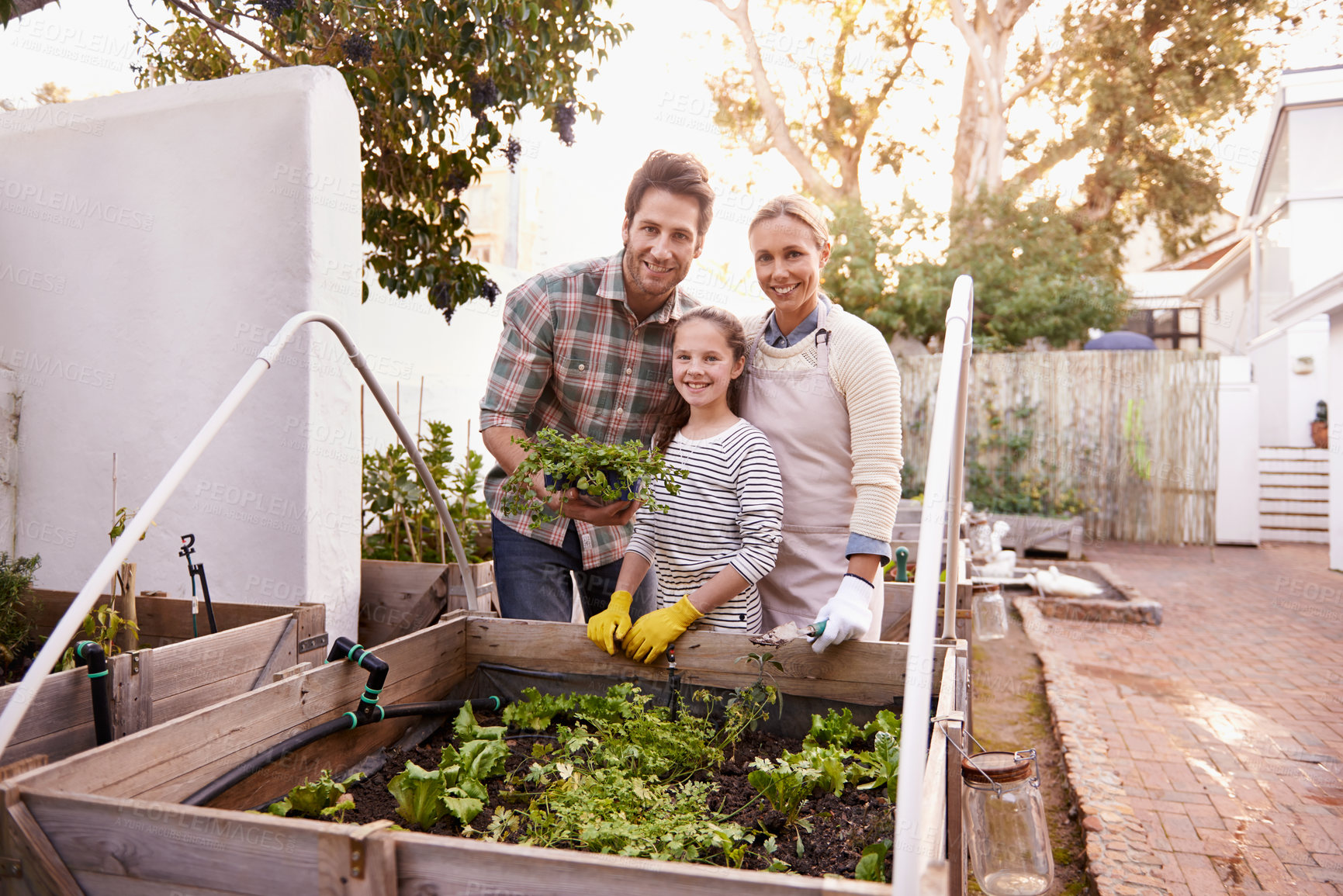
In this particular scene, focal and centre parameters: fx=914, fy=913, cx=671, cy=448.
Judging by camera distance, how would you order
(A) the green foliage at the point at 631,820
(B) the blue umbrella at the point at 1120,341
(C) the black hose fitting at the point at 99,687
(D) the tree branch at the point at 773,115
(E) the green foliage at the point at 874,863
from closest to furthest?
1. (E) the green foliage at the point at 874,863
2. (A) the green foliage at the point at 631,820
3. (C) the black hose fitting at the point at 99,687
4. (B) the blue umbrella at the point at 1120,341
5. (D) the tree branch at the point at 773,115

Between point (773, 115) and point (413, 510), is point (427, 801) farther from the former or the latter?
point (773, 115)

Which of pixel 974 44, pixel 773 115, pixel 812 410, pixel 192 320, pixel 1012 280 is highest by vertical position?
pixel 974 44

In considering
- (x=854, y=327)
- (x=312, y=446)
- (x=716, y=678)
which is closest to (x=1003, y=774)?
(x=716, y=678)

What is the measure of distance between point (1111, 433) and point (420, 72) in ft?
31.7

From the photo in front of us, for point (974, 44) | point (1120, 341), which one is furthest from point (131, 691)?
point (1120, 341)

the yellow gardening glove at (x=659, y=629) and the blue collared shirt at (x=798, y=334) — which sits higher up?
the blue collared shirt at (x=798, y=334)

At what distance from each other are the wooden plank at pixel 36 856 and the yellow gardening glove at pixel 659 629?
1.15 metres

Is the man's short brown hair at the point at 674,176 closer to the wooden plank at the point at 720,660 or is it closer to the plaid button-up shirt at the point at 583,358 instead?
the plaid button-up shirt at the point at 583,358

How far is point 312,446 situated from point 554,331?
51.7 inches

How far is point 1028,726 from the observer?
15.1 feet

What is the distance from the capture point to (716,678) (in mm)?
2141

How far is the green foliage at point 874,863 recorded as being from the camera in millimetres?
1401

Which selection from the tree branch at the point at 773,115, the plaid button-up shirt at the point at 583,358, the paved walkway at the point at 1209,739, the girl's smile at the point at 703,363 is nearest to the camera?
the girl's smile at the point at 703,363

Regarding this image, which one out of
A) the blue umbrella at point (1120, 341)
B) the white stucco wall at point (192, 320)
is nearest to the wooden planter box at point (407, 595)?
the white stucco wall at point (192, 320)
